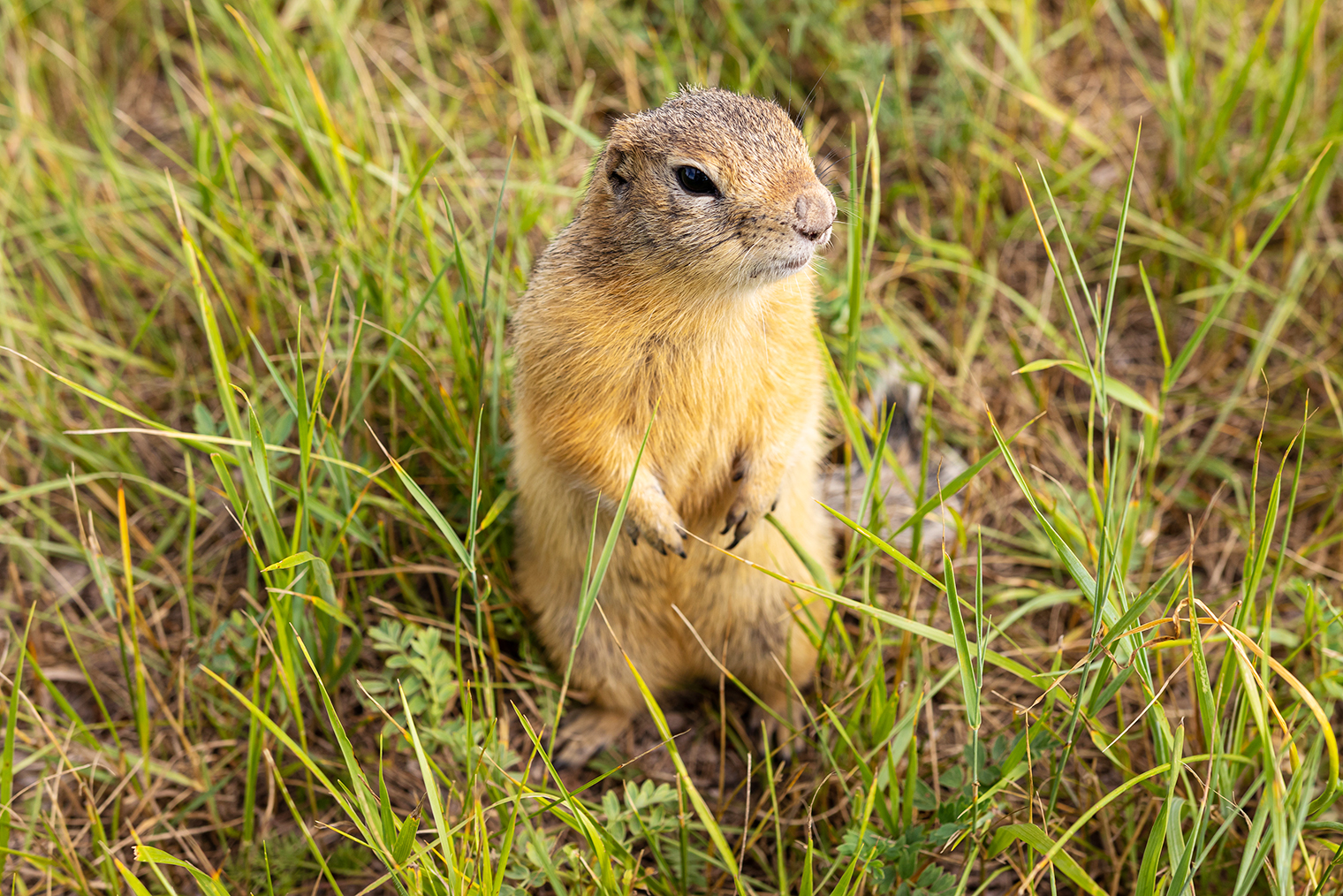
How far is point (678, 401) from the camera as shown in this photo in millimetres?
3033

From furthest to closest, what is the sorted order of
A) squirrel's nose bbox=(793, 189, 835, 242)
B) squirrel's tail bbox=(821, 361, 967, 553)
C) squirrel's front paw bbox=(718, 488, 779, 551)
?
1. squirrel's tail bbox=(821, 361, 967, 553)
2. squirrel's front paw bbox=(718, 488, 779, 551)
3. squirrel's nose bbox=(793, 189, 835, 242)

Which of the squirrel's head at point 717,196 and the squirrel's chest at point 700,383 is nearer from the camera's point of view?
the squirrel's head at point 717,196

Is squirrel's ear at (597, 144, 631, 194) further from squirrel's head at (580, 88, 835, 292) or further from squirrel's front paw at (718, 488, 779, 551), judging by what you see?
squirrel's front paw at (718, 488, 779, 551)

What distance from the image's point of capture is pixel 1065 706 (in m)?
2.91

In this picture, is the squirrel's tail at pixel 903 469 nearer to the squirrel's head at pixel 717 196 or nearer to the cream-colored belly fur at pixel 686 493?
the cream-colored belly fur at pixel 686 493

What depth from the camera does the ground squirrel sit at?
2.65 m

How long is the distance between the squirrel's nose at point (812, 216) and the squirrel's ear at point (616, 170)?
21.0 inches

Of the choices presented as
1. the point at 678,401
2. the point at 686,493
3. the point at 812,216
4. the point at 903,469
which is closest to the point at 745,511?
the point at 686,493

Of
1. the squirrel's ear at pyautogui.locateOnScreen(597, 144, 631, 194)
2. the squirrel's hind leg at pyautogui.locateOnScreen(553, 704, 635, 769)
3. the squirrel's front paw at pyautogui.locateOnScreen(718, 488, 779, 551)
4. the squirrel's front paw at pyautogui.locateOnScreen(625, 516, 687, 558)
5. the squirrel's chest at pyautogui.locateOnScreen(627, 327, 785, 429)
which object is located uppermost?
the squirrel's ear at pyautogui.locateOnScreen(597, 144, 631, 194)

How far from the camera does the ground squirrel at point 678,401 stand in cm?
265

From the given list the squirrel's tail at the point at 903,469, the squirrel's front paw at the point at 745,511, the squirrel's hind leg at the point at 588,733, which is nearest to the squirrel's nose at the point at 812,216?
the squirrel's front paw at the point at 745,511

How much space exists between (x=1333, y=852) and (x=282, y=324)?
3972 mm

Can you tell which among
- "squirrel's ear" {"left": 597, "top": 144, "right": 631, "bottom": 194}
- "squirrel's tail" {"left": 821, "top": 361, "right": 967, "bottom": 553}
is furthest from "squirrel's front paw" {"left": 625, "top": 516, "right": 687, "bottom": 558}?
"squirrel's ear" {"left": 597, "top": 144, "right": 631, "bottom": 194}

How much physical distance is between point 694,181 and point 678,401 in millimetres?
667
